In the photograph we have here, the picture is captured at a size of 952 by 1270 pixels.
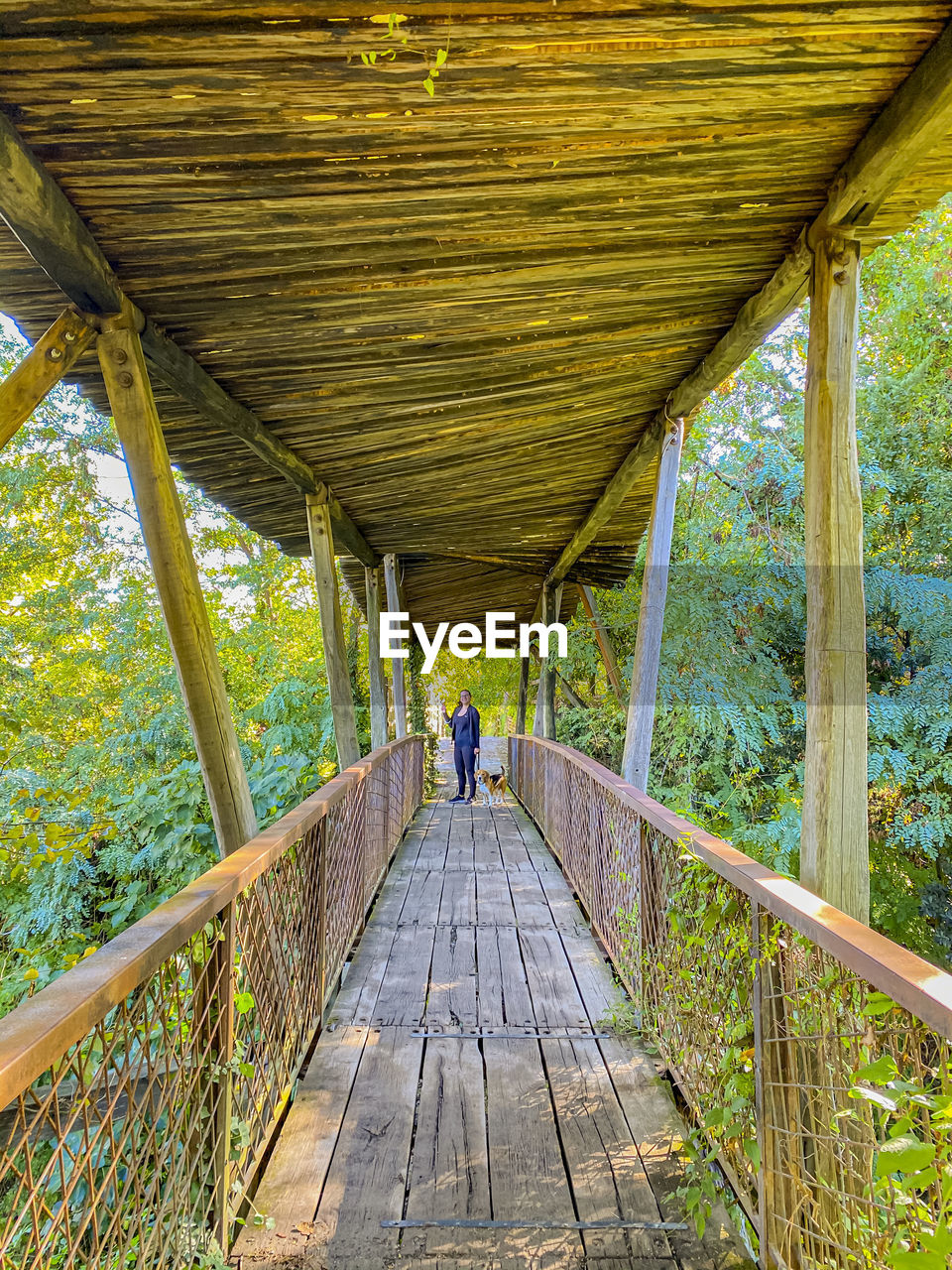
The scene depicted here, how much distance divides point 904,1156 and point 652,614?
345 centimetres

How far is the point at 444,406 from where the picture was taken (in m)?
3.71

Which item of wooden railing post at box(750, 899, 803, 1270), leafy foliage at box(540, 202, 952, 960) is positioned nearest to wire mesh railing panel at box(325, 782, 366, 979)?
wooden railing post at box(750, 899, 803, 1270)

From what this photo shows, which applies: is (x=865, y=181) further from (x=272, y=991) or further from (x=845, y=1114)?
(x=272, y=991)

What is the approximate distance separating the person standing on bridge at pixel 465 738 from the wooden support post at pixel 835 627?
700 centimetres

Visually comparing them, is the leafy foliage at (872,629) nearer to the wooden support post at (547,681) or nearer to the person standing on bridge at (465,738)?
the wooden support post at (547,681)

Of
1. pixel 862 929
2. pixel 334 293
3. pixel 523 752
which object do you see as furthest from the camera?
pixel 523 752

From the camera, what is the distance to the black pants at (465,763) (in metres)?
9.52

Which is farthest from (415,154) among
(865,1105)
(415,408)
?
(865,1105)

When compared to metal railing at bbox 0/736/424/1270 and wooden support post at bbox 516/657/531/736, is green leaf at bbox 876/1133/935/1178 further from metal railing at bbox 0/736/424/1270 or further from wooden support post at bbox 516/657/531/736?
wooden support post at bbox 516/657/531/736

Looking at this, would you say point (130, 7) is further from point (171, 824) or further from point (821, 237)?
point (171, 824)

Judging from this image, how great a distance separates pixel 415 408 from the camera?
144 inches

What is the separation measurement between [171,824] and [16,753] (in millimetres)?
4240

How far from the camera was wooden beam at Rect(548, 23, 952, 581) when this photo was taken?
176 cm

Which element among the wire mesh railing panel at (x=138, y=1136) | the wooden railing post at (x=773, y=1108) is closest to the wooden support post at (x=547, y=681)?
the wooden railing post at (x=773, y=1108)
